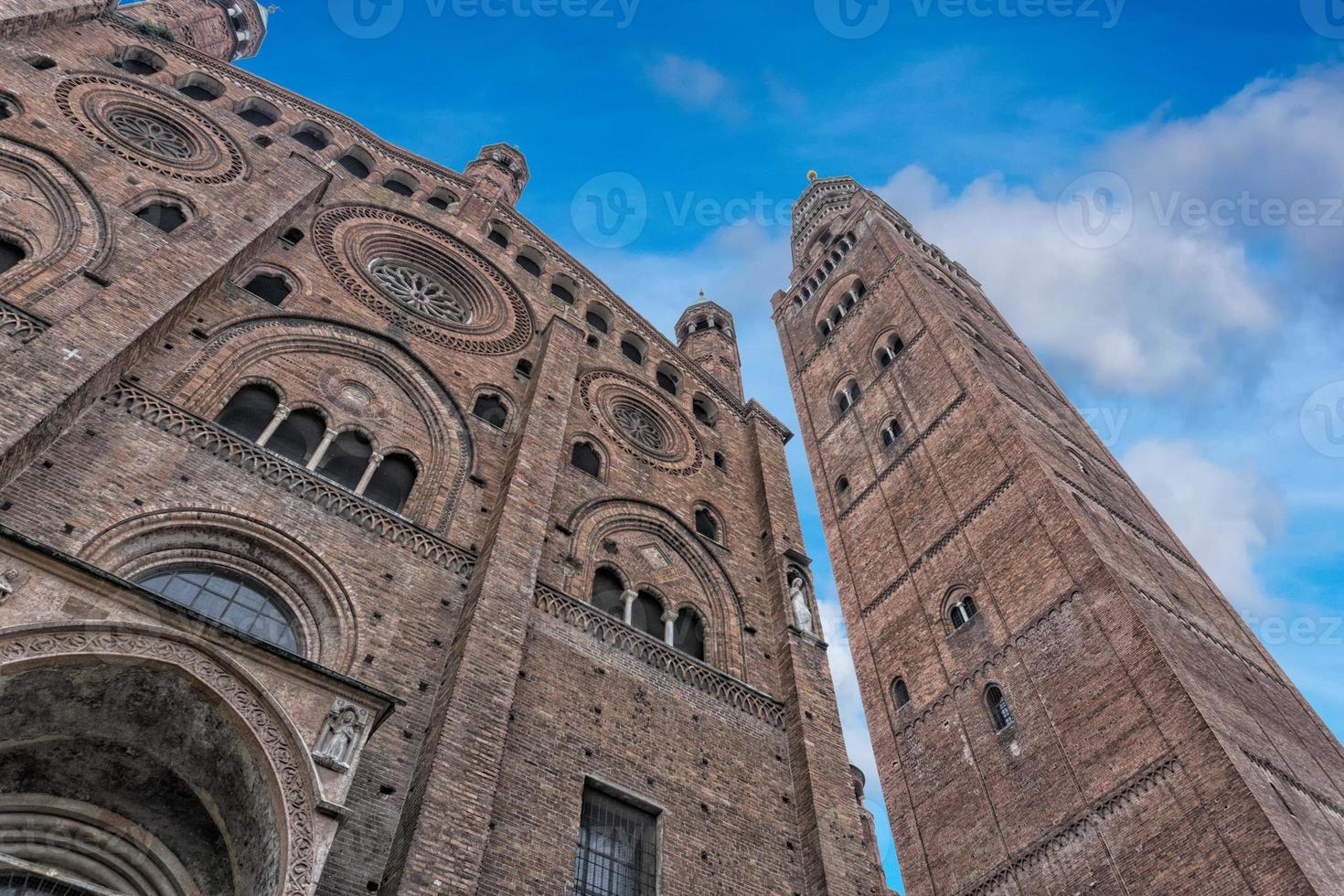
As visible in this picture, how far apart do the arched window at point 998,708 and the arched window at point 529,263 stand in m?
13.0

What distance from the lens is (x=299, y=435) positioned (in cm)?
1106

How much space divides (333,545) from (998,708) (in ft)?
48.8

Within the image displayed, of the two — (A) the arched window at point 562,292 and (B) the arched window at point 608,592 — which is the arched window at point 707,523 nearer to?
(B) the arched window at point 608,592

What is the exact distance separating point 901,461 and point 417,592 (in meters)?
19.3

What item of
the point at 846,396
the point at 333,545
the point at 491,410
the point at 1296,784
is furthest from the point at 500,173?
the point at 1296,784

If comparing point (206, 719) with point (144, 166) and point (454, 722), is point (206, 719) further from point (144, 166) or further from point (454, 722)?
point (144, 166)

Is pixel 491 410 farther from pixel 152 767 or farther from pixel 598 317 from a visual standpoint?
pixel 152 767

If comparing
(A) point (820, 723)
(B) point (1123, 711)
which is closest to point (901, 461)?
(B) point (1123, 711)

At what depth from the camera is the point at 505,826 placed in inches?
336

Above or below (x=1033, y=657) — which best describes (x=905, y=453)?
above

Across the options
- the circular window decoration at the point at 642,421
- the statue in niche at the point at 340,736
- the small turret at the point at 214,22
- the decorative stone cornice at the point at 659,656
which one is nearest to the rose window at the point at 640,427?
the circular window decoration at the point at 642,421

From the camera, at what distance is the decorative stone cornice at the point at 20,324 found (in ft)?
28.5

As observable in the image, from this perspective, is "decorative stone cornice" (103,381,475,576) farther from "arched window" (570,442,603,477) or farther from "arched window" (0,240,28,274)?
"arched window" (570,442,603,477)

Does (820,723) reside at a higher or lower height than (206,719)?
higher
